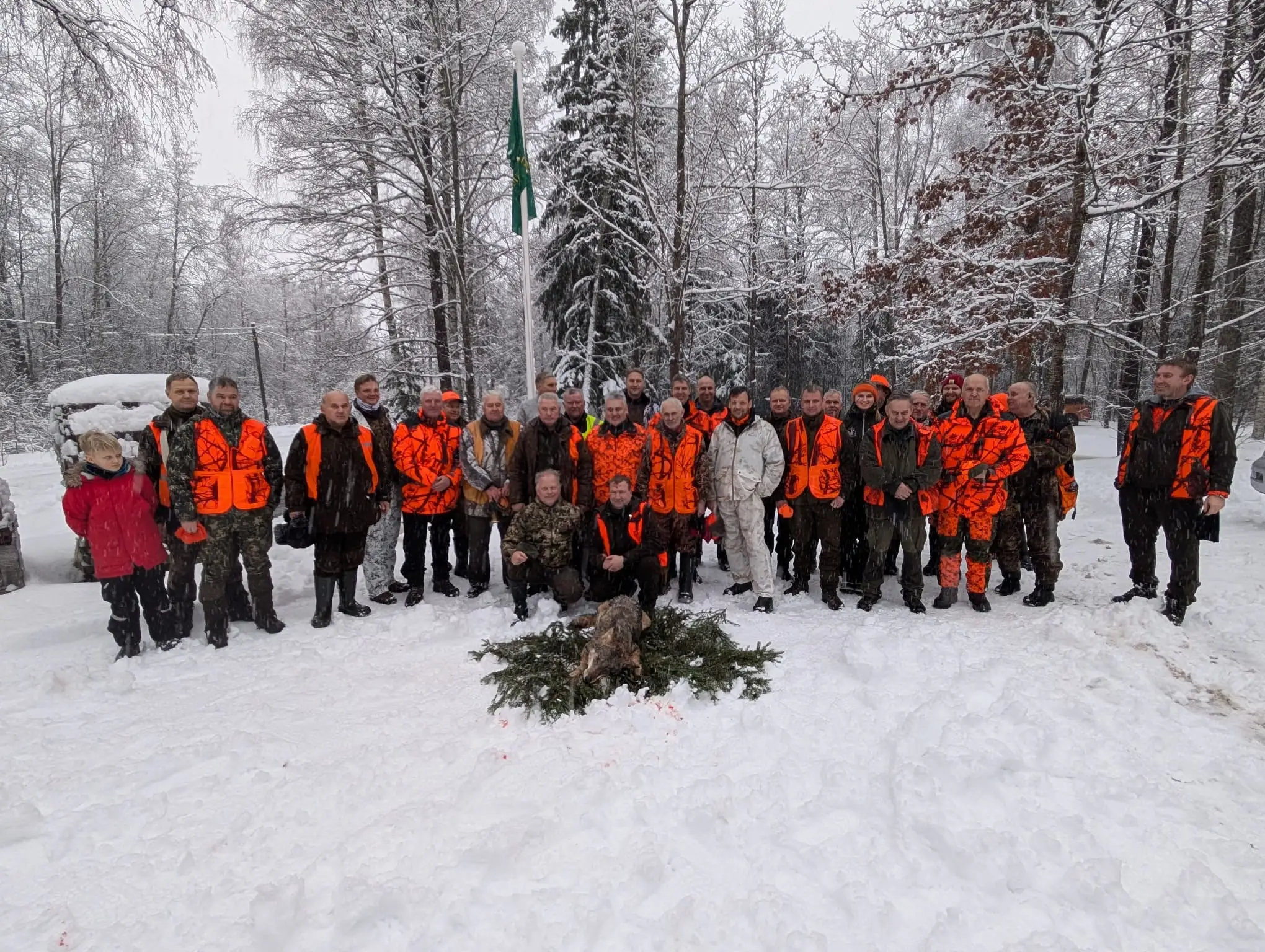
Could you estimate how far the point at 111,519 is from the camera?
444 cm

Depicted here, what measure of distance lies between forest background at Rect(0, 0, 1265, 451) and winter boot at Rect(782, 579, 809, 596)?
4521mm

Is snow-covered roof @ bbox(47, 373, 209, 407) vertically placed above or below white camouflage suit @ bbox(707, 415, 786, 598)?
above

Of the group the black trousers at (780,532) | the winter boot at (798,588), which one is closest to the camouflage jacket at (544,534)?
the black trousers at (780,532)

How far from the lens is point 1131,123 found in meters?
7.44

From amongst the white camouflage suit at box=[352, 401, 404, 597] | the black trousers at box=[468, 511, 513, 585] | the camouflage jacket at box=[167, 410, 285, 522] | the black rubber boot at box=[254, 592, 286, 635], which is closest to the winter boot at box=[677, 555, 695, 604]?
the black trousers at box=[468, 511, 513, 585]

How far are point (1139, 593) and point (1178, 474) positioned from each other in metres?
1.13

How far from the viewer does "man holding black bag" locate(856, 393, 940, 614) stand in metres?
5.16

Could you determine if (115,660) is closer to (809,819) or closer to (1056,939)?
(809,819)

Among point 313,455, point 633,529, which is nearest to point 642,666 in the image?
point 633,529

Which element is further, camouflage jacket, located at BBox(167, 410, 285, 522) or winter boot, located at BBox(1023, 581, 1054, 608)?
winter boot, located at BBox(1023, 581, 1054, 608)

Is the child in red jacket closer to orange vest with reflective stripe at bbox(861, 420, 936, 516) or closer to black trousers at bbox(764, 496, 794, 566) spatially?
black trousers at bbox(764, 496, 794, 566)

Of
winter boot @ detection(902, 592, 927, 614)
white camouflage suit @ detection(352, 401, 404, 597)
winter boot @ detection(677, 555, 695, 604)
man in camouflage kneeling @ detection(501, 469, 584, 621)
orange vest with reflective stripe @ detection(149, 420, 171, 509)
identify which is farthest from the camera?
white camouflage suit @ detection(352, 401, 404, 597)

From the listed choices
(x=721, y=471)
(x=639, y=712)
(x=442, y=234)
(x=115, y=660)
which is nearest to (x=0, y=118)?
(x=442, y=234)

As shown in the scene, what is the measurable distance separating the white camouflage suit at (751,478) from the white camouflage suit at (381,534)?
123 inches
